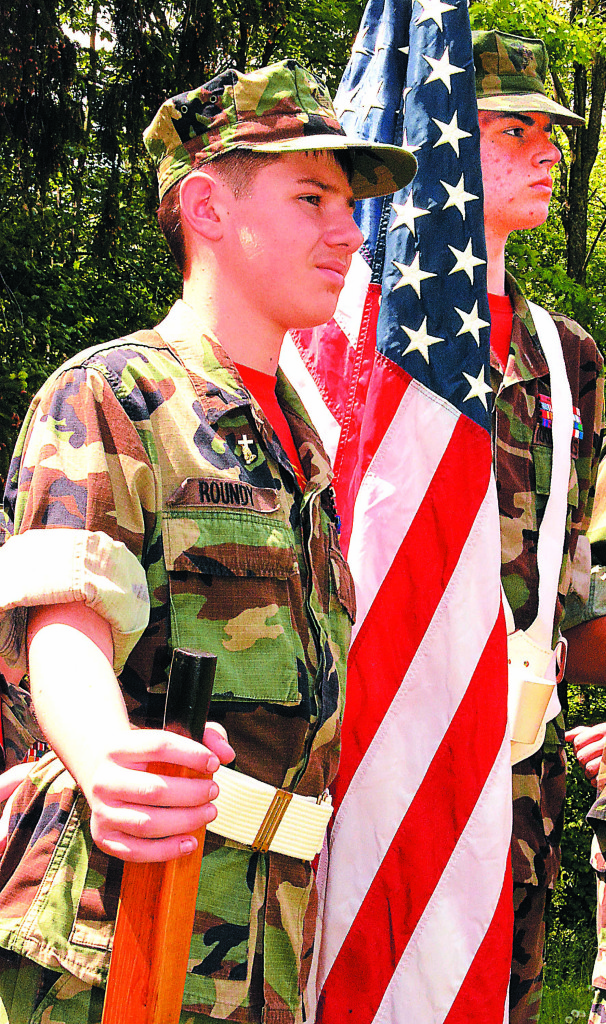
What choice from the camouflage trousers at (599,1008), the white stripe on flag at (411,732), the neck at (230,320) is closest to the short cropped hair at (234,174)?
the neck at (230,320)

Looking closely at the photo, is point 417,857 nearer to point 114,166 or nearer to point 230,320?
point 230,320

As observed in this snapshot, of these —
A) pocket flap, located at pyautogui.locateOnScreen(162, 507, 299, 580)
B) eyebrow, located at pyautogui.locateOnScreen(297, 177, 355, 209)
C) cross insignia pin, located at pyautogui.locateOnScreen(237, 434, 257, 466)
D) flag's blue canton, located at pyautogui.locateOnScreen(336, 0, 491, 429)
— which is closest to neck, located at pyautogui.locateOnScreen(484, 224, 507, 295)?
flag's blue canton, located at pyautogui.locateOnScreen(336, 0, 491, 429)

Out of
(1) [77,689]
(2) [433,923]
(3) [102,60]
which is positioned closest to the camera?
(1) [77,689]

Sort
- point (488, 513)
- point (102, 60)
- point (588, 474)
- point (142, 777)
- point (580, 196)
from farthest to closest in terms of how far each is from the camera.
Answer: point (580, 196) → point (102, 60) → point (588, 474) → point (488, 513) → point (142, 777)

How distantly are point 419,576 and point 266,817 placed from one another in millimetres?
933

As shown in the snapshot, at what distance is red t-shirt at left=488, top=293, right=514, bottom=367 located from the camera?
2959mm

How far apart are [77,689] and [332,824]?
1.17m

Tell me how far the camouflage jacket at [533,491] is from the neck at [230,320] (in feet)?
3.23

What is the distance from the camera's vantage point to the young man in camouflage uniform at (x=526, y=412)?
8.81 feet

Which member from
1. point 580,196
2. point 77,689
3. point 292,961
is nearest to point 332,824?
point 292,961

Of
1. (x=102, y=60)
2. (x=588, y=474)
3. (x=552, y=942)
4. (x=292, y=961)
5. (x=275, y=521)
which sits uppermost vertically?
(x=102, y=60)

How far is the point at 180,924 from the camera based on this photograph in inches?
46.0

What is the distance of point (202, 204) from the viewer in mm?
1964

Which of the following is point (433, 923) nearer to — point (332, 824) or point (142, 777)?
point (332, 824)
